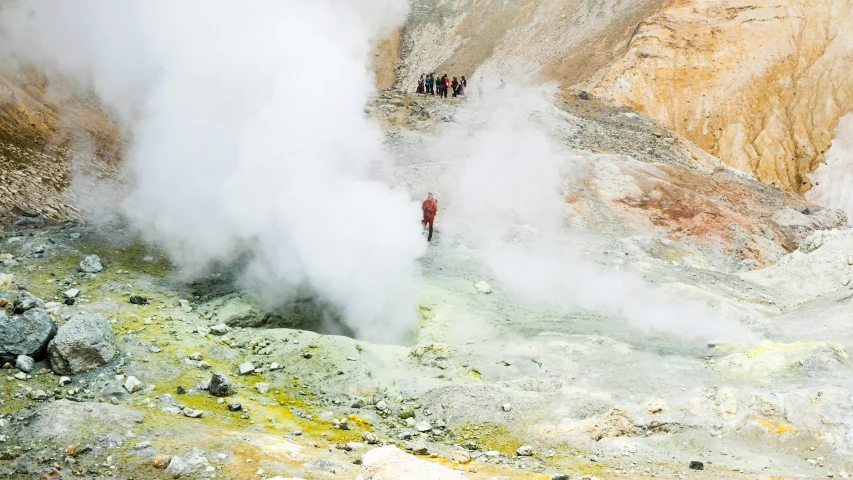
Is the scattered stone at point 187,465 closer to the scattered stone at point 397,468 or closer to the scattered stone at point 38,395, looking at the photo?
the scattered stone at point 397,468

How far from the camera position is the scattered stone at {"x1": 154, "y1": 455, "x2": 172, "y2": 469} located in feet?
16.6

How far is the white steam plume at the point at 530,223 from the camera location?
29.9 ft

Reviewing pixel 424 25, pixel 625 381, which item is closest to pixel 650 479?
pixel 625 381

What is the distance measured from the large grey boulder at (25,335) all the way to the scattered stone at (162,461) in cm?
239

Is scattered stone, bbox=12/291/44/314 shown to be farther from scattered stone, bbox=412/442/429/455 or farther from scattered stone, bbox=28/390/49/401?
scattered stone, bbox=412/442/429/455

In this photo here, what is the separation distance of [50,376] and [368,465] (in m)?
4.19

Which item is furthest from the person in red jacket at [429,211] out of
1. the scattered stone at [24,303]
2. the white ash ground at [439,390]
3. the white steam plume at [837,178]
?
the white steam plume at [837,178]

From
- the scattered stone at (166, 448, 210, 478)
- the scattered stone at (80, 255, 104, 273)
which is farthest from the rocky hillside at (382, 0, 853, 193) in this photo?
the scattered stone at (166, 448, 210, 478)

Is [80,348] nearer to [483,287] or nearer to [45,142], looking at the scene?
[483,287]

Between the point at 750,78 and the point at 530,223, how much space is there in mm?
19578

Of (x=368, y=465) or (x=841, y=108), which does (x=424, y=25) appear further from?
(x=368, y=465)

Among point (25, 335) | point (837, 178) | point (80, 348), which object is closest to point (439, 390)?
point (80, 348)

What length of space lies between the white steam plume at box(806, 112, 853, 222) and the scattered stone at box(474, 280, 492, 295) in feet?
73.1

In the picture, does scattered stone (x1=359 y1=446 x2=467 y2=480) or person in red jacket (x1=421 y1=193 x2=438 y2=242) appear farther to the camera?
person in red jacket (x1=421 y1=193 x2=438 y2=242)
